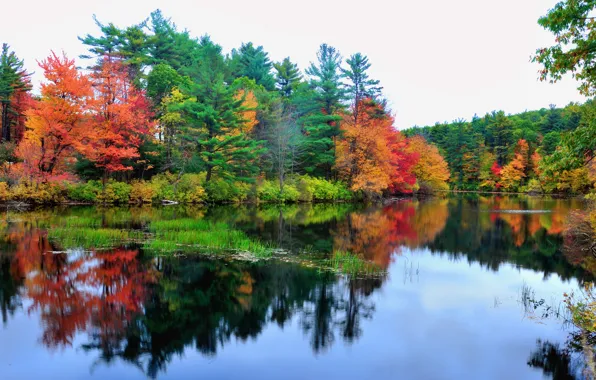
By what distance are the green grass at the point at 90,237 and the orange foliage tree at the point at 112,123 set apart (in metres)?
13.1

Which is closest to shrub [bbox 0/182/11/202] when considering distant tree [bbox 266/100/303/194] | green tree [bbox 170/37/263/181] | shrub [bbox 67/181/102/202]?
shrub [bbox 67/181/102/202]

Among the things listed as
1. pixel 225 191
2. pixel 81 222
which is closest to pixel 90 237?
pixel 81 222

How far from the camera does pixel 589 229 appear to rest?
17906 mm

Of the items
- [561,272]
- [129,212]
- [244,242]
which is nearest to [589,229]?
[561,272]

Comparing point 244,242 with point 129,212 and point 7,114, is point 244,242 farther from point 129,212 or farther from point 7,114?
point 7,114

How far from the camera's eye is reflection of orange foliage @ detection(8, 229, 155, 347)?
296 inches

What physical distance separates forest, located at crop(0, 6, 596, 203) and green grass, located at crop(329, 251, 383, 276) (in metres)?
12.3

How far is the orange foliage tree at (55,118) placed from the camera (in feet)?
85.0

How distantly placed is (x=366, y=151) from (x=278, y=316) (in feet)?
104

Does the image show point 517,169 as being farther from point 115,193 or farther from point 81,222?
point 81,222

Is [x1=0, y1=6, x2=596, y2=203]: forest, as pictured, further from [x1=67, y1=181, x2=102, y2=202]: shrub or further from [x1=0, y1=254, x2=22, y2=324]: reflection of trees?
[x1=0, y1=254, x2=22, y2=324]: reflection of trees

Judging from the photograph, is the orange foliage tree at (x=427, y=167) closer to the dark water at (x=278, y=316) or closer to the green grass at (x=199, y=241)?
the dark water at (x=278, y=316)

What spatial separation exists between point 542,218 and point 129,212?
2621cm

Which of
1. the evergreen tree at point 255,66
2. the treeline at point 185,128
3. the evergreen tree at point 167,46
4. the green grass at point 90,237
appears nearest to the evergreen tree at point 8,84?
the treeline at point 185,128
